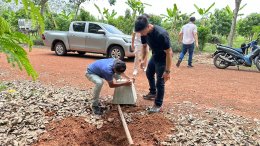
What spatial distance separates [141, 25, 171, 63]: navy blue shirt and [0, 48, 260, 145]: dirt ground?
1049 millimetres

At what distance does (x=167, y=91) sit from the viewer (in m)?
7.85

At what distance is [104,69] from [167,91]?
2.71 m

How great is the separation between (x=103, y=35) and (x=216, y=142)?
9.02 m

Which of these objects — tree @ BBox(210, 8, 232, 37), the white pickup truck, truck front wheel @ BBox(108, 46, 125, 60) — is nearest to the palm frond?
the white pickup truck

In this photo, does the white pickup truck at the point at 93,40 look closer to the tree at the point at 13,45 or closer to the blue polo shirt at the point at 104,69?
the blue polo shirt at the point at 104,69

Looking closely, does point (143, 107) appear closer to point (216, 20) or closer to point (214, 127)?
point (214, 127)

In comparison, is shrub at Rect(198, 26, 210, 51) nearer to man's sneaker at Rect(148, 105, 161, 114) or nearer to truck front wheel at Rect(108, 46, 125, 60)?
truck front wheel at Rect(108, 46, 125, 60)

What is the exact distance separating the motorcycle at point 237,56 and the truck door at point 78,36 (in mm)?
5486

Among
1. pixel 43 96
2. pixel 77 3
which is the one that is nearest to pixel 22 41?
pixel 43 96

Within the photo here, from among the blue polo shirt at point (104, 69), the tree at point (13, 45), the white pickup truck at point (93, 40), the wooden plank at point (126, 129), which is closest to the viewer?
the tree at point (13, 45)

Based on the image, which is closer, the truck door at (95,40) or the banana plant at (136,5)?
the truck door at (95,40)

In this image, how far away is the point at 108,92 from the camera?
736 centimetres

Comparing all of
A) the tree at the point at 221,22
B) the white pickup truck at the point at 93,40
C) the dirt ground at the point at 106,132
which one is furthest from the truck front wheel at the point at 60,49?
the tree at the point at 221,22

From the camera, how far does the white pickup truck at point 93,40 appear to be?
12.9m
